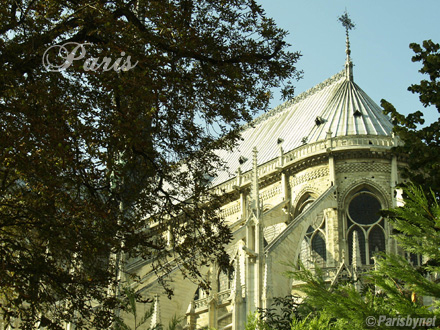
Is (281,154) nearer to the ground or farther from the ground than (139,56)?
farther from the ground

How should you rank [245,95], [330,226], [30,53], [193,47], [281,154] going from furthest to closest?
[281,154] → [330,226] → [245,95] → [193,47] → [30,53]

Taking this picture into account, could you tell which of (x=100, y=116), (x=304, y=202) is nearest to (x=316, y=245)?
(x=304, y=202)

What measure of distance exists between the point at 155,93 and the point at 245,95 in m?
1.84

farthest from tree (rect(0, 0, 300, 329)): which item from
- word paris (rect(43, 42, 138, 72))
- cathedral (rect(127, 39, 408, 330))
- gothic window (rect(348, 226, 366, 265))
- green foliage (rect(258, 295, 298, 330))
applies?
gothic window (rect(348, 226, 366, 265))

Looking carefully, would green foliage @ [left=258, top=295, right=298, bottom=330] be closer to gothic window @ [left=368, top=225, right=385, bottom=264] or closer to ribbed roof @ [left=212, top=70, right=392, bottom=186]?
gothic window @ [left=368, top=225, right=385, bottom=264]

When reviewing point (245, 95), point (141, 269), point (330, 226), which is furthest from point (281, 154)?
point (245, 95)

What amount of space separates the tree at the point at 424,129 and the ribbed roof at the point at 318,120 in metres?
14.0

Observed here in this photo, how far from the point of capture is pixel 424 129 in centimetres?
1452

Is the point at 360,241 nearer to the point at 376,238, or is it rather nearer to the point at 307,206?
the point at 376,238

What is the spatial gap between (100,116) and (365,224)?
19.6 metres

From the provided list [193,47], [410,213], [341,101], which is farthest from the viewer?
[341,101]

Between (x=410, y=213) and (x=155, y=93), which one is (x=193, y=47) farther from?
(x=410, y=213)

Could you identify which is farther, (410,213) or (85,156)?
(85,156)

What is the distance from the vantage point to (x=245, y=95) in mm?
10406
